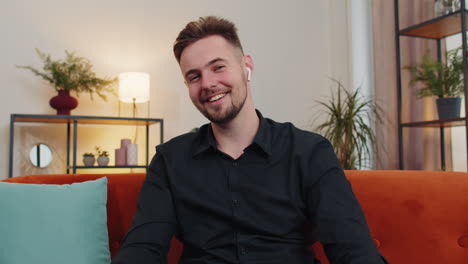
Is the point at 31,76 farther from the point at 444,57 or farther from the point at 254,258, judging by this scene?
the point at 444,57

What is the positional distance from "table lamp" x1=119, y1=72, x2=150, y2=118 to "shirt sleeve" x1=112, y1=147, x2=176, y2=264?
7.31ft

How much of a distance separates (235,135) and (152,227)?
382 millimetres

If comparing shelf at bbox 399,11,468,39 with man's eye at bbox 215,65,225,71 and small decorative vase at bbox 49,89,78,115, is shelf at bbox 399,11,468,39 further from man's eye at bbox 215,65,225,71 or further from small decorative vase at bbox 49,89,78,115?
small decorative vase at bbox 49,89,78,115

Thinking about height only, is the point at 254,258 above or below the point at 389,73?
below

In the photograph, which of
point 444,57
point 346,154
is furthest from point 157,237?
point 444,57

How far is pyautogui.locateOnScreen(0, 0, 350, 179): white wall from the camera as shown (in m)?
3.54

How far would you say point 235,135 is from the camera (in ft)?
4.67

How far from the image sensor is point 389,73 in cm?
371

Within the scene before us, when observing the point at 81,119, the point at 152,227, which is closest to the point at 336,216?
the point at 152,227

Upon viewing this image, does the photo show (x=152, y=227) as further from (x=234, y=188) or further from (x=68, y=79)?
(x=68, y=79)

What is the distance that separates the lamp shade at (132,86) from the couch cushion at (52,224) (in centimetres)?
211

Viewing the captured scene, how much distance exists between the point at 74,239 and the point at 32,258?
125 mm

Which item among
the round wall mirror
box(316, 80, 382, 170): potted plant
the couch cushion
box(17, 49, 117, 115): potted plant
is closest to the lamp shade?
box(17, 49, 117, 115): potted plant

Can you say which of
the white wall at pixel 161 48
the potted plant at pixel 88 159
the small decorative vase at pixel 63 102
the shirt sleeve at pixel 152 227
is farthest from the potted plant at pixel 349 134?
the shirt sleeve at pixel 152 227
